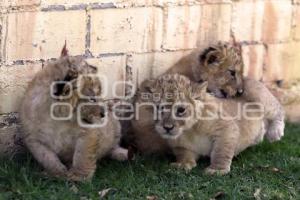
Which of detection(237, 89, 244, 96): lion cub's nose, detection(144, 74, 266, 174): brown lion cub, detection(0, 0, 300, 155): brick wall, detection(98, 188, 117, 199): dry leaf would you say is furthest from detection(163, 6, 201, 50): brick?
detection(98, 188, 117, 199): dry leaf

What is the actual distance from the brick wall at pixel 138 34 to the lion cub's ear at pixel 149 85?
0.39 meters

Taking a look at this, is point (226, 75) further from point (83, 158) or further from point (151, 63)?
point (83, 158)

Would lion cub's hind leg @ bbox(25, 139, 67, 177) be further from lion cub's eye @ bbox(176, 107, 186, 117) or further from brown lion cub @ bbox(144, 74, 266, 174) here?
lion cub's eye @ bbox(176, 107, 186, 117)

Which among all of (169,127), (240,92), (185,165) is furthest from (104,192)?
(240,92)

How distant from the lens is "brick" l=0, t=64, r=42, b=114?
263 inches

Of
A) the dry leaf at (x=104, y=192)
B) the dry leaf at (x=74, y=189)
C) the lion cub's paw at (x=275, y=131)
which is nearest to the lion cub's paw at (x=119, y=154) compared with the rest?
the dry leaf at (x=104, y=192)

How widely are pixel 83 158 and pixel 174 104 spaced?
88 cm

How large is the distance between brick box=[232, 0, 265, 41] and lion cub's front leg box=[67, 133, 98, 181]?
2.39m

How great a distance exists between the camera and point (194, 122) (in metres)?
6.77

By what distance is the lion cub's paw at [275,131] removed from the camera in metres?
7.80

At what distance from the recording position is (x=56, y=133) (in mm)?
6375

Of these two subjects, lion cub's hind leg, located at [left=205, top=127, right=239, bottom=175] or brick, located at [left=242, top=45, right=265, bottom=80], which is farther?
brick, located at [left=242, top=45, right=265, bottom=80]

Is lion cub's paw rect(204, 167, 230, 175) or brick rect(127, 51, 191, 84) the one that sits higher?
brick rect(127, 51, 191, 84)

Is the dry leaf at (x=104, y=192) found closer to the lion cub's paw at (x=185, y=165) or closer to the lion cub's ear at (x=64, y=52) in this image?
the lion cub's paw at (x=185, y=165)
